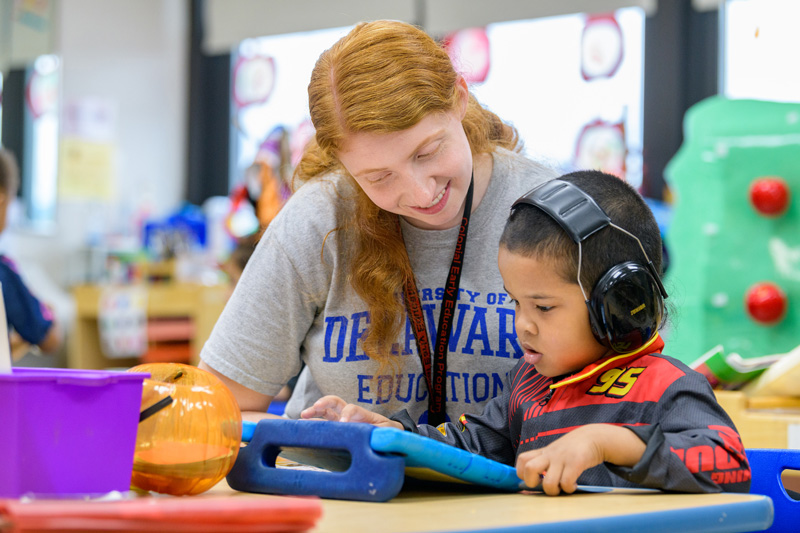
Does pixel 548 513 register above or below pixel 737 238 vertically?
below

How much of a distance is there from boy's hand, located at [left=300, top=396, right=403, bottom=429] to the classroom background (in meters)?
1.89

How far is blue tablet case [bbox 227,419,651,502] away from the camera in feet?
2.21

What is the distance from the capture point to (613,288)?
0.88m

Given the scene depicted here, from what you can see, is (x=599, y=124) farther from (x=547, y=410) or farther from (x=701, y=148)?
(x=547, y=410)

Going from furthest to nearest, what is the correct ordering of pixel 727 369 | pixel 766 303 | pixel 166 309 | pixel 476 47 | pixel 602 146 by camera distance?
pixel 476 47
pixel 166 309
pixel 602 146
pixel 766 303
pixel 727 369

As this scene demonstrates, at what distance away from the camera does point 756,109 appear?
244cm

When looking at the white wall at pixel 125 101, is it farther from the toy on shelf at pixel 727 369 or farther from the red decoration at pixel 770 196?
the toy on shelf at pixel 727 369

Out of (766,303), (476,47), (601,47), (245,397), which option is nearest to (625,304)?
(245,397)

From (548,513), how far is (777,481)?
44 cm

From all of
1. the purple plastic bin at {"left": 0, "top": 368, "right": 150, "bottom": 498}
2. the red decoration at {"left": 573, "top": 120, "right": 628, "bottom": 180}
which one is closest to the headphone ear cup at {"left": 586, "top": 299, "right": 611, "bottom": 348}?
the purple plastic bin at {"left": 0, "top": 368, "right": 150, "bottom": 498}

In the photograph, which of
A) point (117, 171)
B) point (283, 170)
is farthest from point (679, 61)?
point (117, 171)

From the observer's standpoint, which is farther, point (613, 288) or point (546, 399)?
point (546, 399)

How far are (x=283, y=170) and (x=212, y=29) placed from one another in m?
1.59

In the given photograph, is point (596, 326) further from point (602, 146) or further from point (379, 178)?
point (602, 146)
